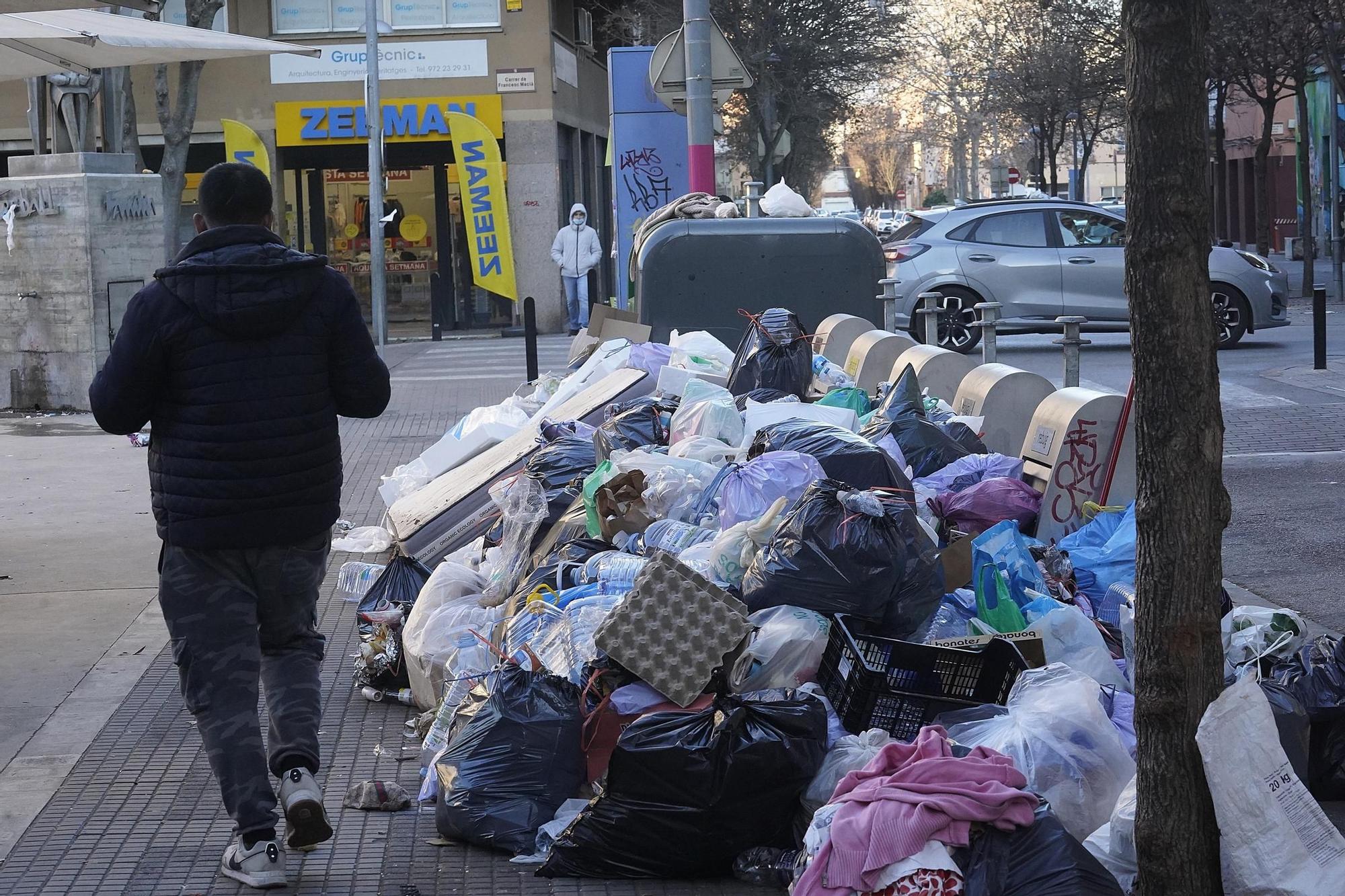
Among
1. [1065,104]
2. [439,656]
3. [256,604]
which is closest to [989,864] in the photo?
[256,604]

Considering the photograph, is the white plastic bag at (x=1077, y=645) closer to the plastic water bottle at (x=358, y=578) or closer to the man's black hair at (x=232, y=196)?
the man's black hair at (x=232, y=196)

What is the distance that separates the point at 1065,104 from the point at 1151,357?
39610 mm

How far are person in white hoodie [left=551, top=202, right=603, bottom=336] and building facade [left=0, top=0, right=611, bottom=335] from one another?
1906 mm

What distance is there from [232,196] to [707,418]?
9.78ft

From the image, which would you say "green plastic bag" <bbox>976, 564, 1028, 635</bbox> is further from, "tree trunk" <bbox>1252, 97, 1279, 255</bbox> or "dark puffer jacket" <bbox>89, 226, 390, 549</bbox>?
"tree trunk" <bbox>1252, 97, 1279, 255</bbox>

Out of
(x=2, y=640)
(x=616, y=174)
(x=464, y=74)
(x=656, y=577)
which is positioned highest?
(x=464, y=74)

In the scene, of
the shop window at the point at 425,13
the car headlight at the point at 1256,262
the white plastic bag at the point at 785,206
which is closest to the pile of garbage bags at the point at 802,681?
the white plastic bag at the point at 785,206

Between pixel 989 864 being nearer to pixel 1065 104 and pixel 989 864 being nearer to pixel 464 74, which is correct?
pixel 464 74

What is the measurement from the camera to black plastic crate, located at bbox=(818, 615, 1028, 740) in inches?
159

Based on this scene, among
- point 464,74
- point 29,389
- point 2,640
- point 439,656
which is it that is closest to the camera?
point 439,656

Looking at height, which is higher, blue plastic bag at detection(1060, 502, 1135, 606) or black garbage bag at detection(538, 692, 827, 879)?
blue plastic bag at detection(1060, 502, 1135, 606)

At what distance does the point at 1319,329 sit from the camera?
45.5 ft

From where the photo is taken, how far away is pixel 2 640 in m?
6.08

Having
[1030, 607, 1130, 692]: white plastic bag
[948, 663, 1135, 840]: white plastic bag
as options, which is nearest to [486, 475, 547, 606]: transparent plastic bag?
[1030, 607, 1130, 692]: white plastic bag
